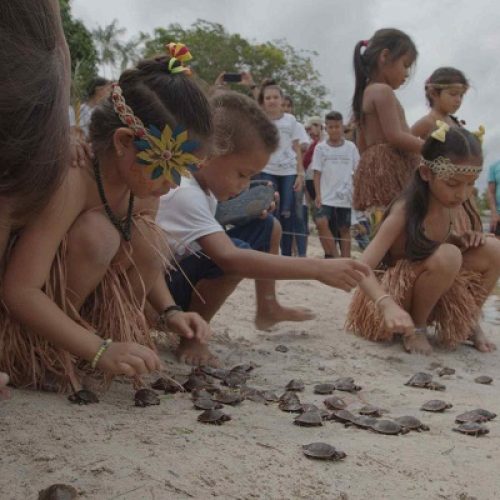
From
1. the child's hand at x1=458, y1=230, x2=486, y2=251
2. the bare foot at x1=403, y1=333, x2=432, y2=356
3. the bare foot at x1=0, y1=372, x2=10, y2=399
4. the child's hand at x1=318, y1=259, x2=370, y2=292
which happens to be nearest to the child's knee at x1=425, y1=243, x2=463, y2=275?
the child's hand at x1=458, y1=230, x2=486, y2=251

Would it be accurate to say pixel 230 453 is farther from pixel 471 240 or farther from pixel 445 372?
pixel 471 240

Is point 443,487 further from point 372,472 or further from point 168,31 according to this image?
point 168,31

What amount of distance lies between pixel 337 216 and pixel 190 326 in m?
5.17

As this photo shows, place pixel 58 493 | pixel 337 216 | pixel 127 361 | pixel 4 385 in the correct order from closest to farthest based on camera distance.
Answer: pixel 58 493 < pixel 4 385 < pixel 127 361 < pixel 337 216

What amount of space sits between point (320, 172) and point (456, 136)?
3.82m

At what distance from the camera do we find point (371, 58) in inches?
179

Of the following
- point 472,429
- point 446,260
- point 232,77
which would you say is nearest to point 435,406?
point 472,429

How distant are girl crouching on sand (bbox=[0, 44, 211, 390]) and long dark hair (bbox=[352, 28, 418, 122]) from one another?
96.7 inches

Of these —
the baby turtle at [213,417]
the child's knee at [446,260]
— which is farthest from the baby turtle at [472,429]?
the child's knee at [446,260]

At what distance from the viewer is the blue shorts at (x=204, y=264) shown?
313 centimetres

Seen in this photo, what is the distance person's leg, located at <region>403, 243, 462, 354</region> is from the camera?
3.60m

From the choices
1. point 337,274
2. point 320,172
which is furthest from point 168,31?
point 337,274

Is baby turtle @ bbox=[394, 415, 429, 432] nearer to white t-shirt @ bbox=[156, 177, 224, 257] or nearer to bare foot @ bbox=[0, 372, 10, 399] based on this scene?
white t-shirt @ bbox=[156, 177, 224, 257]

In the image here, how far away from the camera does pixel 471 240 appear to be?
3.86 m
